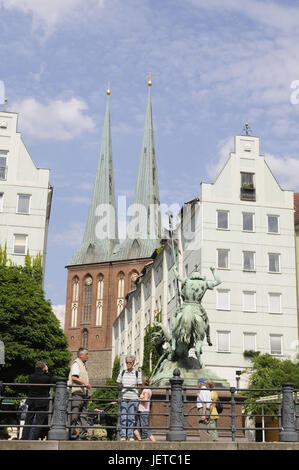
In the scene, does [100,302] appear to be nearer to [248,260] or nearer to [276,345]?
[248,260]

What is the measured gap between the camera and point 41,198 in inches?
2272

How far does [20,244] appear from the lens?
186 ft

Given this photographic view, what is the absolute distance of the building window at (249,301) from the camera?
54.3 meters

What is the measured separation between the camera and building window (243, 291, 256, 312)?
5434 cm

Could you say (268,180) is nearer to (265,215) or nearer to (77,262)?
(265,215)

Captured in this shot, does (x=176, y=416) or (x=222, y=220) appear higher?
(x=222, y=220)

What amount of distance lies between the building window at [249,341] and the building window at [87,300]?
199 ft

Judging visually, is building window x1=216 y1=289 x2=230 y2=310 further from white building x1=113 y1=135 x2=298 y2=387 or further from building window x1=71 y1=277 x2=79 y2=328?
building window x1=71 y1=277 x2=79 y2=328

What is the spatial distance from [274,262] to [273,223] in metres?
3.40

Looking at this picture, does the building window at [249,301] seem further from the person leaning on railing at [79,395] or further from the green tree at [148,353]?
the person leaning on railing at [79,395]

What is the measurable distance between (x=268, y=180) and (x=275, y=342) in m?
13.8

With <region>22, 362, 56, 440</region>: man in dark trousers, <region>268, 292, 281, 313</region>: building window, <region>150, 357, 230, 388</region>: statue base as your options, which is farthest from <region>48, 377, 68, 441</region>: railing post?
<region>268, 292, 281, 313</region>: building window

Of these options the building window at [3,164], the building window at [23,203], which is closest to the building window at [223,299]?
the building window at [23,203]

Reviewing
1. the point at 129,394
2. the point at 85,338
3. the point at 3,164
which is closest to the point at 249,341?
the point at 3,164
